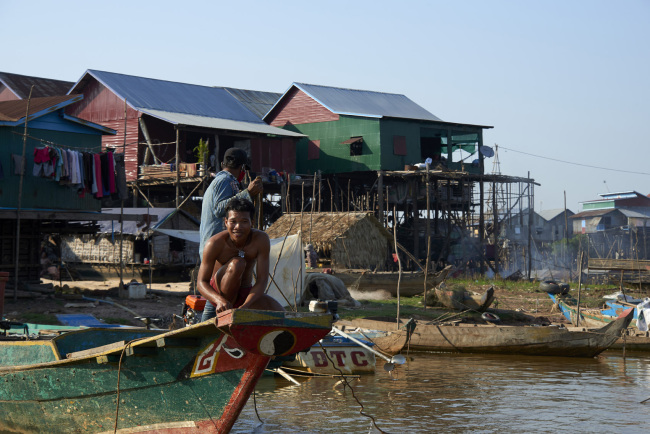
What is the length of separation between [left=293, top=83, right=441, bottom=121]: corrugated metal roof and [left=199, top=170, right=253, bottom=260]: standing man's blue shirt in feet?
75.7

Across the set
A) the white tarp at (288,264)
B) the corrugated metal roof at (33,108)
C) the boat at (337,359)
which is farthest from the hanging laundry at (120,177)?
the boat at (337,359)

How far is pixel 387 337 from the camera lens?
39.8 feet

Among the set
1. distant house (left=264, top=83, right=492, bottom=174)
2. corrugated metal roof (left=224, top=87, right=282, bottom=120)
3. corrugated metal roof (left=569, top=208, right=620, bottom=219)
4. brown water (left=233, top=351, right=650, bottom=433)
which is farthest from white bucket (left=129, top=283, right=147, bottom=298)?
corrugated metal roof (left=569, top=208, right=620, bottom=219)

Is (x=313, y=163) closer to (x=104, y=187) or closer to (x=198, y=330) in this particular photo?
(x=104, y=187)

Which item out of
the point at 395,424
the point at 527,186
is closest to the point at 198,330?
the point at 395,424

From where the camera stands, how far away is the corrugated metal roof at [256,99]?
107 ft

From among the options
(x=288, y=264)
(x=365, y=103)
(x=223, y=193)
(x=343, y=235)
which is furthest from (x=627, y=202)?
(x=223, y=193)

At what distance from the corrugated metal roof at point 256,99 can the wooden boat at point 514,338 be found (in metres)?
20.4

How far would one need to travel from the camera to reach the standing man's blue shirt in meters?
6.34

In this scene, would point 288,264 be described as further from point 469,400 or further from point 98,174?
point 469,400

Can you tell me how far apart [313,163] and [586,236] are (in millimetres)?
17606

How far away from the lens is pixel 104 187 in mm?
17375

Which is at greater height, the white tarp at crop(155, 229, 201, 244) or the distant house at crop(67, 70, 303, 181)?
the distant house at crop(67, 70, 303, 181)

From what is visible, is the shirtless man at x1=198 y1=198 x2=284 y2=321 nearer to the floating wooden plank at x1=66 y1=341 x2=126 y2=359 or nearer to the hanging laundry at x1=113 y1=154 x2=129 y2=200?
the floating wooden plank at x1=66 y1=341 x2=126 y2=359
